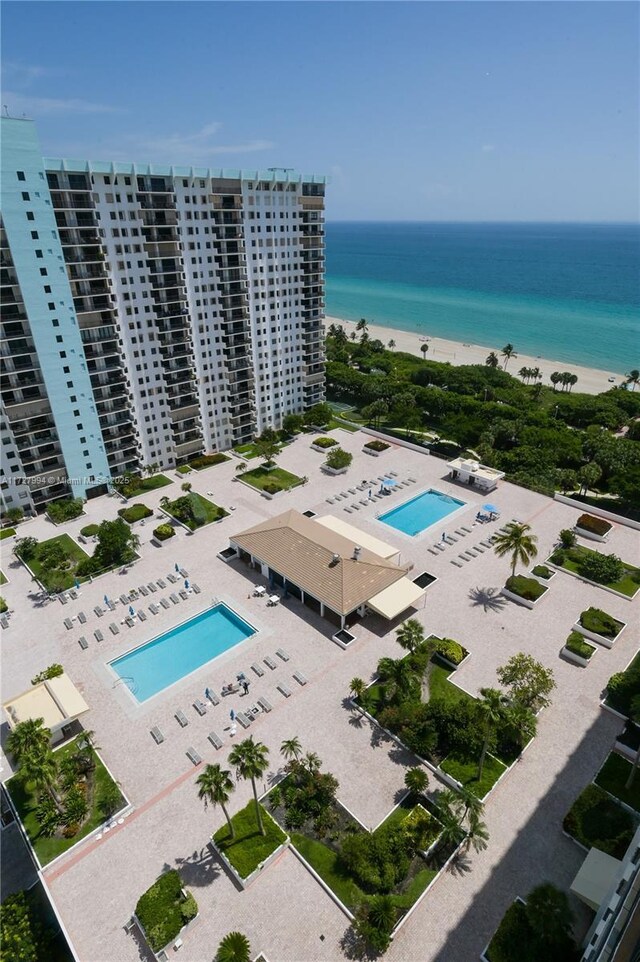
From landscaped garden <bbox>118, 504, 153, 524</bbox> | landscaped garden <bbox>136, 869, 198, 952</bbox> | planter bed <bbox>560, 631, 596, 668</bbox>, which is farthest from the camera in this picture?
landscaped garden <bbox>118, 504, 153, 524</bbox>

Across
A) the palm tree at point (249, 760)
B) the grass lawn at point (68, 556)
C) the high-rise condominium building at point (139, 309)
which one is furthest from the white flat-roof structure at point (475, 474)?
the palm tree at point (249, 760)

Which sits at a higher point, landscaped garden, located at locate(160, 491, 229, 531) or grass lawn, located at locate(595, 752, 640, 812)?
grass lawn, located at locate(595, 752, 640, 812)

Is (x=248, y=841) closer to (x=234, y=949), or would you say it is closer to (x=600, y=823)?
(x=234, y=949)

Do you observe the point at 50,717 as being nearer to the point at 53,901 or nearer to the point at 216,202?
the point at 53,901

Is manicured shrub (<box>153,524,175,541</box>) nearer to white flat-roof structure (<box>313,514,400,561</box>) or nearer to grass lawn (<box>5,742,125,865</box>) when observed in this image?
white flat-roof structure (<box>313,514,400,561</box>)

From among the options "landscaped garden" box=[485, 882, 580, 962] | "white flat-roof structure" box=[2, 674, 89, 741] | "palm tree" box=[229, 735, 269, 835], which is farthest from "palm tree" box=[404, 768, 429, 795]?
"white flat-roof structure" box=[2, 674, 89, 741]

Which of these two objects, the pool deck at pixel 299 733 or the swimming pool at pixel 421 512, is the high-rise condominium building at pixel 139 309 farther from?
the swimming pool at pixel 421 512
